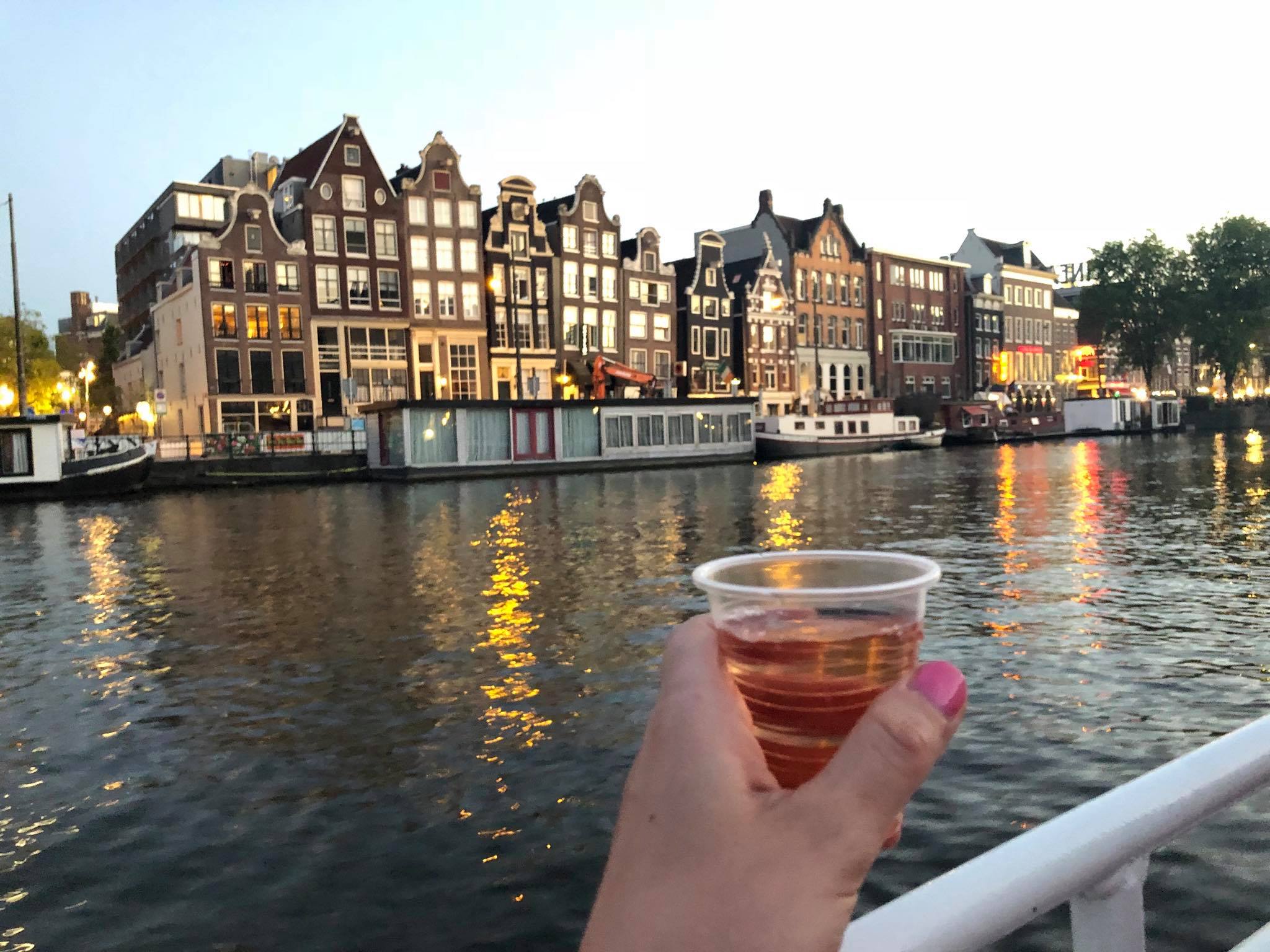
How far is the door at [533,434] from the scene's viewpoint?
40.7 metres

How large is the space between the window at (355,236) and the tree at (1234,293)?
6069cm

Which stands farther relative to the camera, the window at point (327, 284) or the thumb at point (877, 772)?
the window at point (327, 284)

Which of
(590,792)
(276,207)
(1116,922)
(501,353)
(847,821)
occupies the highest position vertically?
(276,207)

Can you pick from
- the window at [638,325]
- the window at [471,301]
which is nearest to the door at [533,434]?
the window at [471,301]

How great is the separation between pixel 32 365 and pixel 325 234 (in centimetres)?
1962

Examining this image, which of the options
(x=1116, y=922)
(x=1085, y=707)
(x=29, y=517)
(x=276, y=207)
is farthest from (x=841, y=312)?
(x=1116, y=922)

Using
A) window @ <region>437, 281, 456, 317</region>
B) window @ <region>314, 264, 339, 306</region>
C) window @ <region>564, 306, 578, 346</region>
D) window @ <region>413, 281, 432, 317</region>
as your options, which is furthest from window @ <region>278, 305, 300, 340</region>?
window @ <region>564, 306, 578, 346</region>

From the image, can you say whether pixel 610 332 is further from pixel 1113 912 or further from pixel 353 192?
pixel 1113 912

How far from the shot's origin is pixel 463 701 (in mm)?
7273

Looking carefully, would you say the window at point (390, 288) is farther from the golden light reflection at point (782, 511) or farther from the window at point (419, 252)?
the golden light reflection at point (782, 511)

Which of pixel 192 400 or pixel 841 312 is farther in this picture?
pixel 841 312

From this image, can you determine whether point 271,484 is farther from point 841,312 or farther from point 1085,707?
point 841,312

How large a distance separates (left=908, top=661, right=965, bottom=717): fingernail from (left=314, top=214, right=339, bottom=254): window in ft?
164

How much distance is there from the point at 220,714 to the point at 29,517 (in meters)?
22.0
